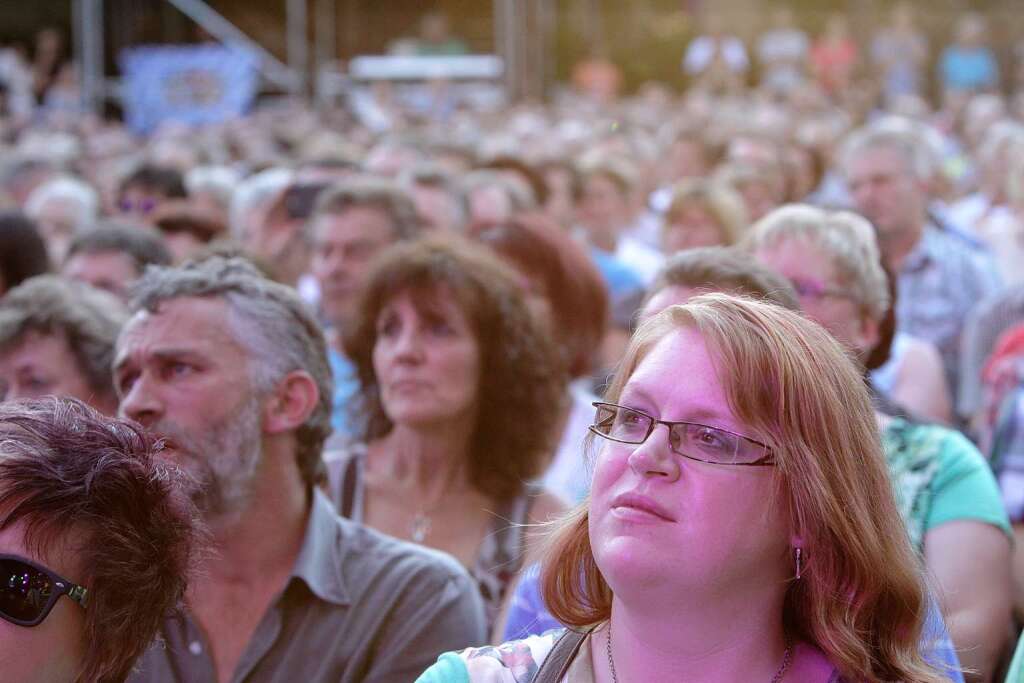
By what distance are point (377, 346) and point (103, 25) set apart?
15653 millimetres

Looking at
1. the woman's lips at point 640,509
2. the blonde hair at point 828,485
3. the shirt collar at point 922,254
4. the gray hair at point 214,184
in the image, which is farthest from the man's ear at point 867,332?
the gray hair at point 214,184

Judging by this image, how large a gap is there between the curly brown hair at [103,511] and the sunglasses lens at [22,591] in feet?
0.12

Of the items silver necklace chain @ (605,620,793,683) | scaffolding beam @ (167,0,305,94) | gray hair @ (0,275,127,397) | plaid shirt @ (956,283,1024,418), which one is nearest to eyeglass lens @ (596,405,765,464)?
silver necklace chain @ (605,620,793,683)

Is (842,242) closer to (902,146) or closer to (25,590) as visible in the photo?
(25,590)

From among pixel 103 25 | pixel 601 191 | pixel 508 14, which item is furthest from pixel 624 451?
pixel 103 25

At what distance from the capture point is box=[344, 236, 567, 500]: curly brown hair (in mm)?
3713

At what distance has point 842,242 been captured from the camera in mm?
3652

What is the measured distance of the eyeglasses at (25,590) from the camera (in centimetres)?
189

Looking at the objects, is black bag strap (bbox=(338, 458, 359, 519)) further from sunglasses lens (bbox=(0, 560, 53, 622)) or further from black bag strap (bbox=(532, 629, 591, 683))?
sunglasses lens (bbox=(0, 560, 53, 622))

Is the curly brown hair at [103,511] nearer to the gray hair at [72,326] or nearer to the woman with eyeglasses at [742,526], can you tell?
the woman with eyeglasses at [742,526]

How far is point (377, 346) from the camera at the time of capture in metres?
3.85

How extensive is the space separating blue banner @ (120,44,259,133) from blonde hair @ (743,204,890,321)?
11.9 metres

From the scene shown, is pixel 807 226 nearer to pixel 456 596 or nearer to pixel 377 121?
pixel 456 596

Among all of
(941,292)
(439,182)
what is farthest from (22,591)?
(941,292)
